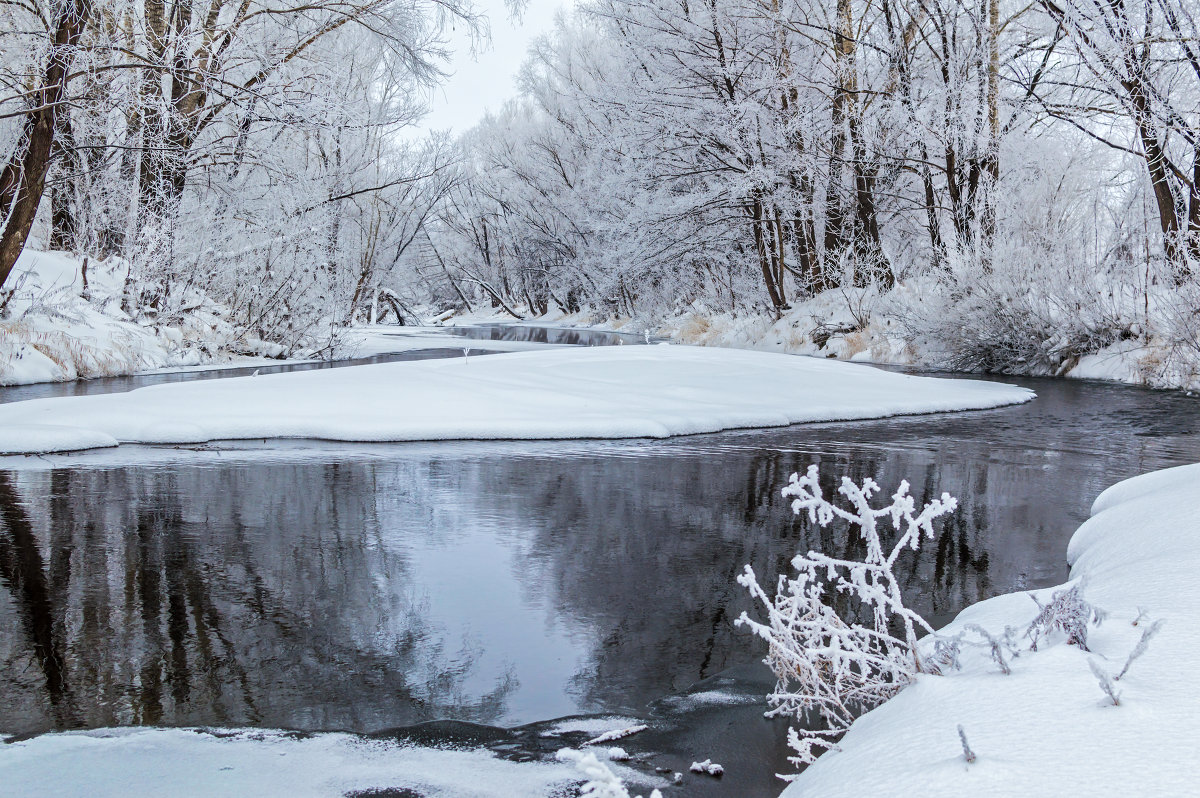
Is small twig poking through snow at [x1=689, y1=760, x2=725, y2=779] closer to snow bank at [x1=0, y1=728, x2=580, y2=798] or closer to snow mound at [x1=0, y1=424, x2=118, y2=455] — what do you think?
snow bank at [x1=0, y1=728, x2=580, y2=798]

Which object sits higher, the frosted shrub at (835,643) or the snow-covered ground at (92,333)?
the snow-covered ground at (92,333)

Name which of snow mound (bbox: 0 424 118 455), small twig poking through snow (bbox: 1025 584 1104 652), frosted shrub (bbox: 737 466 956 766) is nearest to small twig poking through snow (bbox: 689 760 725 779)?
frosted shrub (bbox: 737 466 956 766)

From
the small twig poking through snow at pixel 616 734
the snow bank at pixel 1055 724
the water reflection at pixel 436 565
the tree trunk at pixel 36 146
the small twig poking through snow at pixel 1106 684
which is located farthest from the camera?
the tree trunk at pixel 36 146

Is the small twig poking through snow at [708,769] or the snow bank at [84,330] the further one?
the snow bank at [84,330]

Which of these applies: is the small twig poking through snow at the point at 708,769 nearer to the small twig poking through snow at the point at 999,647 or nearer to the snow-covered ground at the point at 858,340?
the small twig poking through snow at the point at 999,647

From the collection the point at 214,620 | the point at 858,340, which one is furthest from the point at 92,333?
the point at 858,340

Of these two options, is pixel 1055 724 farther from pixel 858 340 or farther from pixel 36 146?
pixel 858 340

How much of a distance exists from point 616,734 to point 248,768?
0.88 metres

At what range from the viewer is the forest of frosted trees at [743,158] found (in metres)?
9.83

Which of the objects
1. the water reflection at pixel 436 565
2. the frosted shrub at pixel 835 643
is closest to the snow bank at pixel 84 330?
the water reflection at pixel 436 565

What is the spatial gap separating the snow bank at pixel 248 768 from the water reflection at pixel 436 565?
0.39 ft

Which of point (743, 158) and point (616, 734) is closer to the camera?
point (616, 734)

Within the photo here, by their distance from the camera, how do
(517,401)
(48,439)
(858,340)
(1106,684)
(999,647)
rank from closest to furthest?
(1106,684)
(999,647)
(48,439)
(517,401)
(858,340)

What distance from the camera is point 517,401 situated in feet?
27.4
